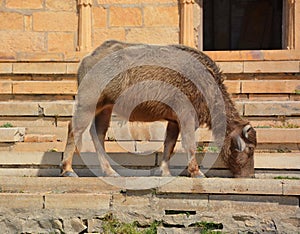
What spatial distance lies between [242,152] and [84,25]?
4.93 meters

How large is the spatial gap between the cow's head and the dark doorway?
35.5 ft

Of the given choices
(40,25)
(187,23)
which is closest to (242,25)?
(187,23)

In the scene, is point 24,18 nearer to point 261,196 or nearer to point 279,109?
point 279,109

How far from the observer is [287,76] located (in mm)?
8789

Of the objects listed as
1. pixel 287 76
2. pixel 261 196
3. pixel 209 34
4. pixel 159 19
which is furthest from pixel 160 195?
pixel 209 34

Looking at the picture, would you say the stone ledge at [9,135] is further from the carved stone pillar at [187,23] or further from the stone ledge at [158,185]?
the carved stone pillar at [187,23]

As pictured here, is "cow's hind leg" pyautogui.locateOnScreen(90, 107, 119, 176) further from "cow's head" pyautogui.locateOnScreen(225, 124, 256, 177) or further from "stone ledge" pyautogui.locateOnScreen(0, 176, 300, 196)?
"cow's head" pyautogui.locateOnScreen(225, 124, 256, 177)

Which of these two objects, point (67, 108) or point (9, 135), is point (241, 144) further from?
point (67, 108)

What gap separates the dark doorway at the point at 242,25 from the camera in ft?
53.2

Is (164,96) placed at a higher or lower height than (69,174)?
higher

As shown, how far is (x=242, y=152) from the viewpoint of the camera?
5.73 m

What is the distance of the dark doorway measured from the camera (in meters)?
16.2

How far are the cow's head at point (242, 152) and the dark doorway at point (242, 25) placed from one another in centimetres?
1082

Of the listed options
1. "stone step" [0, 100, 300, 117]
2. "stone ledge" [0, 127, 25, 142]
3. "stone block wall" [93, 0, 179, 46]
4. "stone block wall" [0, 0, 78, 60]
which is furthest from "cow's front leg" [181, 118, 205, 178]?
"stone block wall" [0, 0, 78, 60]
